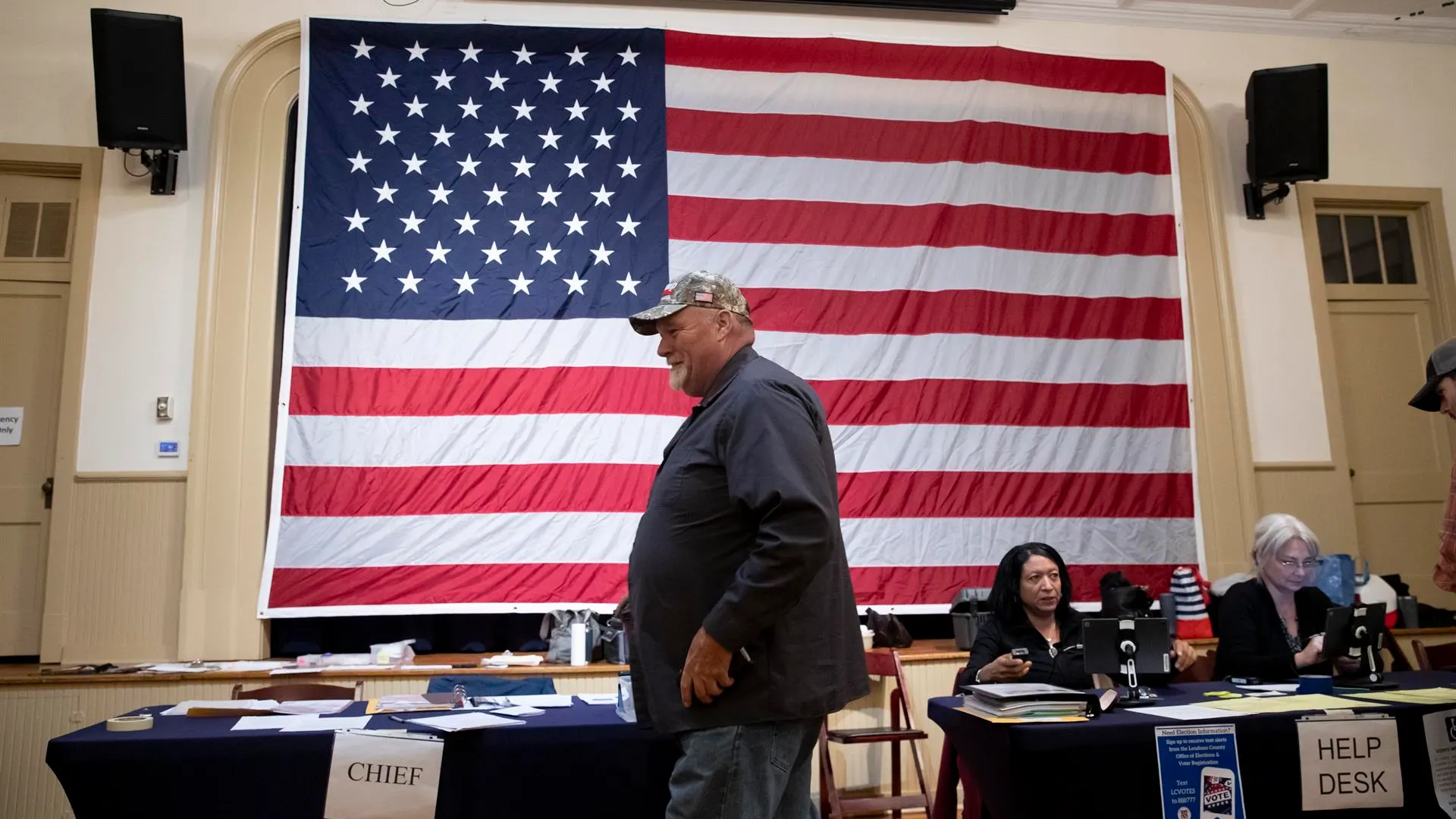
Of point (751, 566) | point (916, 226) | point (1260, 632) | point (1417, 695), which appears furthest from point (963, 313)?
point (751, 566)

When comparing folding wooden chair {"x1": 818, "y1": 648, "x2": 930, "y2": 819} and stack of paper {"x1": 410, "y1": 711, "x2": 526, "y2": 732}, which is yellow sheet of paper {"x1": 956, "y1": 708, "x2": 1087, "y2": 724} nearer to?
stack of paper {"x1": 410, "y1": 711, "x2": 526, "y2": 732}

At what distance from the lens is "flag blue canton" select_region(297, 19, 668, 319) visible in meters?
5.11

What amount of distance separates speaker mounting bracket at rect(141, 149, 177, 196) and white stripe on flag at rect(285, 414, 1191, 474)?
1.28m

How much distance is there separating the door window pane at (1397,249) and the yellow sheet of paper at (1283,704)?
14.8 feet

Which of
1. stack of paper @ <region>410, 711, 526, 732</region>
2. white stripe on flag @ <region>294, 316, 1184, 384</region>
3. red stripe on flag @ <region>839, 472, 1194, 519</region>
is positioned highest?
white stripe on flag @ <region>294, 316, 1184, 384</region>

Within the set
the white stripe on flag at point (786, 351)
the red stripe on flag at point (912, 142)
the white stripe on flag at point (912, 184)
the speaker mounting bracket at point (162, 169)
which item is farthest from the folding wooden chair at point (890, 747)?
the speaker mounting bracket at point (162, 169)

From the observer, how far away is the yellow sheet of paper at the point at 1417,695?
8.38 feet

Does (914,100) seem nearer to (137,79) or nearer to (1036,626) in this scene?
(1036,626)

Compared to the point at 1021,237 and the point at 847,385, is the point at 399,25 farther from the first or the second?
the point at 1021,237

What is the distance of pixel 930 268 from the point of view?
554 cm

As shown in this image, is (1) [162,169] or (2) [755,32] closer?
(1) [162,169]

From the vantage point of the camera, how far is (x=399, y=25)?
534 cm

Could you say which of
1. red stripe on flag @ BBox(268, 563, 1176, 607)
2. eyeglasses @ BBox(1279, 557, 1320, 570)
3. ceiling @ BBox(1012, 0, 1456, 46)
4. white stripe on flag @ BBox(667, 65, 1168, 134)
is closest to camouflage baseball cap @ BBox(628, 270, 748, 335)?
eyeglasses @ BBox(1279, 557, 1320, 570)

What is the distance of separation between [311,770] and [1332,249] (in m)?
6.12
